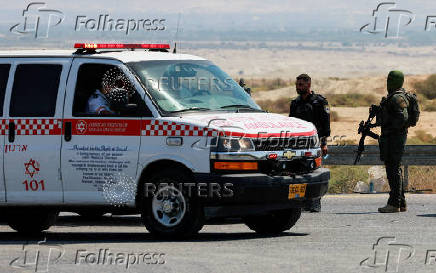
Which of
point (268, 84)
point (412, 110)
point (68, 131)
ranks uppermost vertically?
point (268, 84)

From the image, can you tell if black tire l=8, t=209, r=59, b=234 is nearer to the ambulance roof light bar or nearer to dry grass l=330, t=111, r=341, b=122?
the ambulance roof light bar

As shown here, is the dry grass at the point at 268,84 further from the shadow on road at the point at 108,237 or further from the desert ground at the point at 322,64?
the shadow on road at the point at 108,237

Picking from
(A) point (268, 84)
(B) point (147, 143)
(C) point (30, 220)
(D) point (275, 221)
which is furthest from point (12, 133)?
(A) point (268, 84)

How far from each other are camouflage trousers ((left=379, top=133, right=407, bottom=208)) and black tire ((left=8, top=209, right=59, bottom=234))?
Result: 4.52 meters

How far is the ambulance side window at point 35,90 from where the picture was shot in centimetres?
1177

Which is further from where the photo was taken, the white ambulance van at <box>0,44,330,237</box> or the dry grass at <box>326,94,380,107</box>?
the dry grass at <box>326,94,380,107</box>

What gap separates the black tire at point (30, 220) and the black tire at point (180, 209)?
188cm

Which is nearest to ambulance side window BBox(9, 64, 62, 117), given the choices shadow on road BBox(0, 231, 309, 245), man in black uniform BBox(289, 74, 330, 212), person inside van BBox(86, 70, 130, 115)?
person inside van BBox(86, 70, 130, 115)

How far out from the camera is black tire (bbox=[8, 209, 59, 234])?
12734mm

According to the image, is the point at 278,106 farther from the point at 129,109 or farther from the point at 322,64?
the point at 322,64

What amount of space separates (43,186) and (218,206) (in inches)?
79.2

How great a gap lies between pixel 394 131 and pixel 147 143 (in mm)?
4463

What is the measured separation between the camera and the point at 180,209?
1119 cm

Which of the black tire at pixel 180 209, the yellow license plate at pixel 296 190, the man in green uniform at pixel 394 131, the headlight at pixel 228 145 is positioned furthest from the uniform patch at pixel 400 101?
the black tire at pixel 180 209
